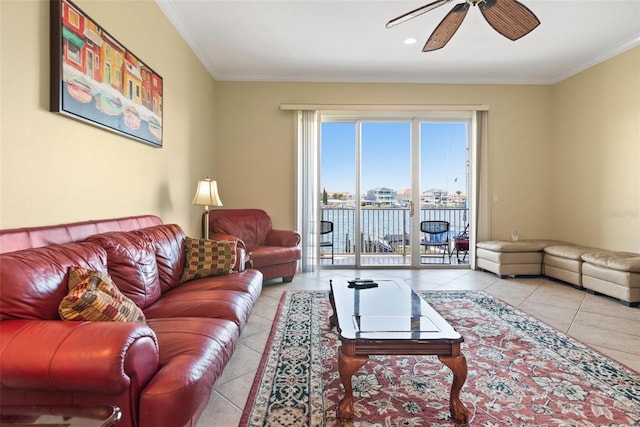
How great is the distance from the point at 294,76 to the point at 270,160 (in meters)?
1.33

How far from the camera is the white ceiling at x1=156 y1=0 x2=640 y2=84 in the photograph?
3.29 meters

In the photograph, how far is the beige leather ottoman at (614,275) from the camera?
11.2ft

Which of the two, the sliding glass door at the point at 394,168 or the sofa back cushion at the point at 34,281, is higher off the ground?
the sliding glass door at the point at 394,168

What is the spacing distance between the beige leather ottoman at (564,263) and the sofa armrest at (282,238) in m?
3.44

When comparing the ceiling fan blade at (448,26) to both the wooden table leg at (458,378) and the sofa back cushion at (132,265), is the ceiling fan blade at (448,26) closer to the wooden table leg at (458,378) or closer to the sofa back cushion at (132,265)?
the wooden table leg at (458,378)

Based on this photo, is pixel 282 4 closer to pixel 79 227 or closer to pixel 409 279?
pixel 79 227

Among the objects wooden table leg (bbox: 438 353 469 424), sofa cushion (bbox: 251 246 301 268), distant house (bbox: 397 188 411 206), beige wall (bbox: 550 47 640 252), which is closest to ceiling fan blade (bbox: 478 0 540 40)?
wooden table leg (bbox: 438 353 469 424)

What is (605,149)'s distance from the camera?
Answer: 4.38m

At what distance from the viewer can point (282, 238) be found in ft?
15.1

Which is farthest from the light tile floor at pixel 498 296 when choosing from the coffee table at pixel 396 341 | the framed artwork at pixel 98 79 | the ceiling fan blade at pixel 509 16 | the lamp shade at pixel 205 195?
the ceiling fan blade at pixel 509 16

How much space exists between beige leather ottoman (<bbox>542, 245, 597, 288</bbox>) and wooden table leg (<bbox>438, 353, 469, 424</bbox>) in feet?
11.2

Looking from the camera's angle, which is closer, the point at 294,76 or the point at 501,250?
the point at 501,250

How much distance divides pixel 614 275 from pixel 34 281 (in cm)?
485

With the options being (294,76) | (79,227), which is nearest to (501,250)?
(294,76)
